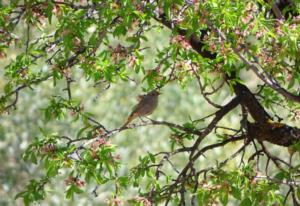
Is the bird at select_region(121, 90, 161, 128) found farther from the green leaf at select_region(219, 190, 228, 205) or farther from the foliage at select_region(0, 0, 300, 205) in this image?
the green leaf at select_region(219, 190, 228, 205)

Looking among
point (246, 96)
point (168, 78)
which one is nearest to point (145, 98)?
point (168, 78)

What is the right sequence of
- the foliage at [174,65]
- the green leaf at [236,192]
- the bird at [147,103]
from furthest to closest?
the bird at [147,103] → the green leaf at [236,192] → the foliage at [174,65]

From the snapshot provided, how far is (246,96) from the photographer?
13.8 ft

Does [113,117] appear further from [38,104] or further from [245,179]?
[245,179]

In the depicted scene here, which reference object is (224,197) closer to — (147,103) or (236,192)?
(236,192)

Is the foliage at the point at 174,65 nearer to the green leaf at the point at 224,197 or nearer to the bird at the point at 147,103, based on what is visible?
the green leaf at the point at 224,197

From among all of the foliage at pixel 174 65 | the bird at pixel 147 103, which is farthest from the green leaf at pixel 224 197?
the bird at pixel 147 103

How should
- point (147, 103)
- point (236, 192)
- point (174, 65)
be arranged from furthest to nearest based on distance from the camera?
point (147, 103)
point (174, 65)
point (236, 192)

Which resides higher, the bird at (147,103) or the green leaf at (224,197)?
the bird at (147,103)

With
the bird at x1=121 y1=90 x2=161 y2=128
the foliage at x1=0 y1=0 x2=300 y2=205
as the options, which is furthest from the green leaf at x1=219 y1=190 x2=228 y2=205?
the bird at x1=121 y1=90 x2=161 y2=128

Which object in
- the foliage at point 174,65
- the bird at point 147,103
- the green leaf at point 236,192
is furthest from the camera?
the bird at point 147,103

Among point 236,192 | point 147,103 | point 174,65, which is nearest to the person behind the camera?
point 236,192

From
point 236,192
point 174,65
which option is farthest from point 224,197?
point 174,65

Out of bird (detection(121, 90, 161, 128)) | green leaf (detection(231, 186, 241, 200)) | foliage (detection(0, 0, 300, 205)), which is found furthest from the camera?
bird (detection(121, 90, 161, 128))
